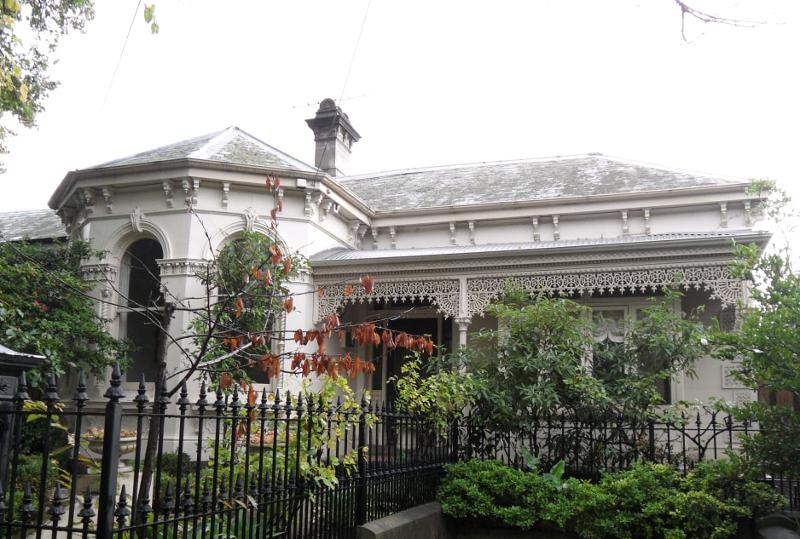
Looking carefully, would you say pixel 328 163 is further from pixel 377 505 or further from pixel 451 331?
pixel 377 505

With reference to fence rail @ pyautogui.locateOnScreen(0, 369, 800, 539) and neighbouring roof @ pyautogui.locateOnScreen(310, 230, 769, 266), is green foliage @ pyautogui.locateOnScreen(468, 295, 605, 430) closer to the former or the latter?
fence rail @ pyautogui.locateOnScreen(0, 369, 800, 539)

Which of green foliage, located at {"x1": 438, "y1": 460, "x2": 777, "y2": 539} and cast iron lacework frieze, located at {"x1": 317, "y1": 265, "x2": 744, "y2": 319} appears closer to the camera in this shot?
green foliage, located at {"x1": 438, "y1": 460, "x2": 777, "y2": 539}

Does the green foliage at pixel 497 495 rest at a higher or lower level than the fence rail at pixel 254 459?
lower

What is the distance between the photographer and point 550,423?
9.02 metres

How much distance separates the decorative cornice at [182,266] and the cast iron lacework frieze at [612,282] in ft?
15.2

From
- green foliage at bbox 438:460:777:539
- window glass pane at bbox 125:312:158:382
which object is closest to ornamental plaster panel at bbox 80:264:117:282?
window glass pane at bbox 125:312:158:382

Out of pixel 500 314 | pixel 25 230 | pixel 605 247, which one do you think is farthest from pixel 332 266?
pixel 25 230

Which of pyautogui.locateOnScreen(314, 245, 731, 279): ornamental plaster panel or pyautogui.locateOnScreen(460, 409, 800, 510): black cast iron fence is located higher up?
pyautogui.locateOnScreen(314, 245, 731, 279): ornamental plaster panel

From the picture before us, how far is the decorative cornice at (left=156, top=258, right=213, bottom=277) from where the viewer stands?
12172mm

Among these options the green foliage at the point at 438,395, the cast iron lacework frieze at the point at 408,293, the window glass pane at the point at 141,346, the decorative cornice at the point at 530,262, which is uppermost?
the decorative cornice at the point at 530,262

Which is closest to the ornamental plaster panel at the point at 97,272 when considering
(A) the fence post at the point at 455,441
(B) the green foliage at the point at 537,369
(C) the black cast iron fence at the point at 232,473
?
(C) the black cast iron fence at the point at 232,473

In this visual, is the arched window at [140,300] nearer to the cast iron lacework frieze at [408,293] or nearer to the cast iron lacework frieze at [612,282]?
the cast iron lacework frieze at [408,293]

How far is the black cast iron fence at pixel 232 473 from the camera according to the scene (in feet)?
11.1

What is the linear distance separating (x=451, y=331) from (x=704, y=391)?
4.83 meters
